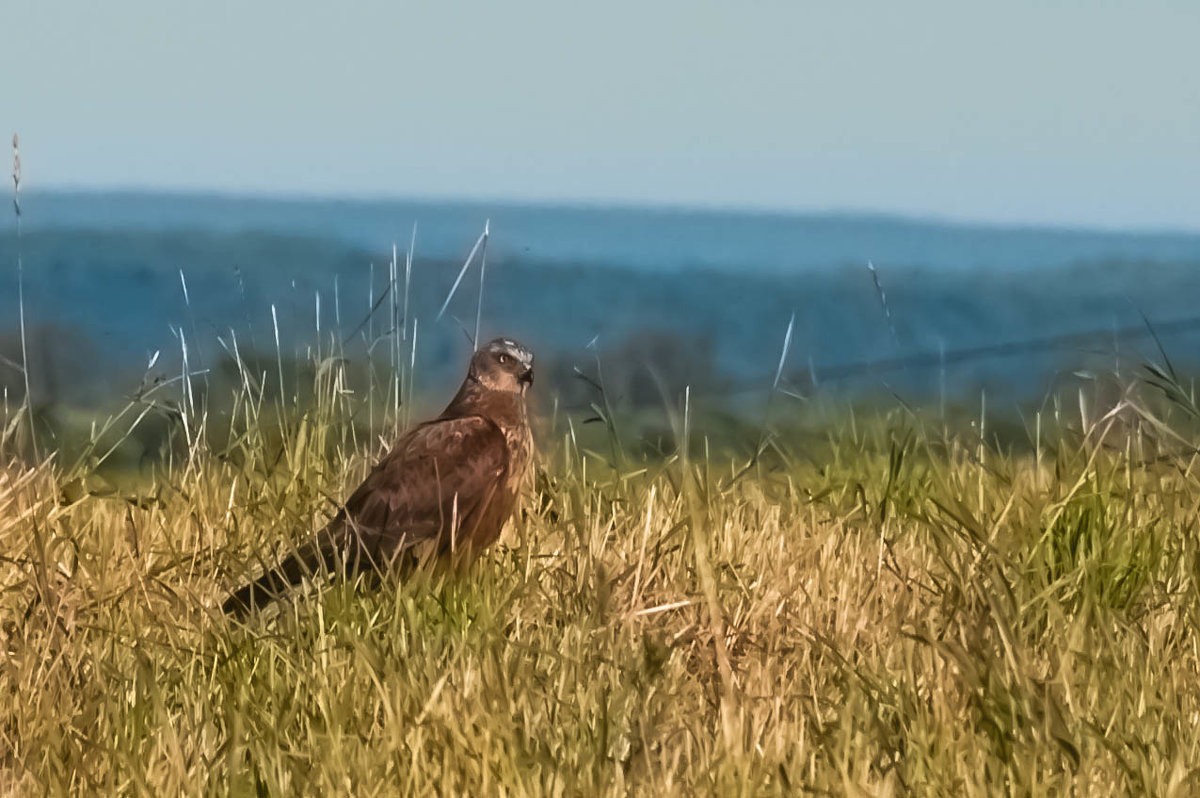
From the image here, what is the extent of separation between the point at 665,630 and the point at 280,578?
0.94 m

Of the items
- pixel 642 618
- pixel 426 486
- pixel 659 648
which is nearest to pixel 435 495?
pixel 426 486

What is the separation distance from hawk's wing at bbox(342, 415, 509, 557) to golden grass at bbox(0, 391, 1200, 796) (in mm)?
155

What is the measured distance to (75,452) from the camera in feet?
17.2

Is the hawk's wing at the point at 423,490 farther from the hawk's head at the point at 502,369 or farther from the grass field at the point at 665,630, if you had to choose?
the hawk's head at the point at 502,369

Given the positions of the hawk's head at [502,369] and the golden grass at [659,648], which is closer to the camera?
the golden grass at [659,648]

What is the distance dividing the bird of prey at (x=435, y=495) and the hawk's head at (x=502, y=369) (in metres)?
0.15

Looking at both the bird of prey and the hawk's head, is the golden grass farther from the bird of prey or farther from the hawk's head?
the hawk's head

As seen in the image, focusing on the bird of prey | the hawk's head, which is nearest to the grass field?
the bird of prey

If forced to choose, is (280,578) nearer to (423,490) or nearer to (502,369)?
(423,490)

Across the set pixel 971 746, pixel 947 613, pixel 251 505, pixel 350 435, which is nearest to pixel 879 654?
pixel 947 613

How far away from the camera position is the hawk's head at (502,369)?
17.1ft

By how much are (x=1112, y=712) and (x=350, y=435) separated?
2943mm

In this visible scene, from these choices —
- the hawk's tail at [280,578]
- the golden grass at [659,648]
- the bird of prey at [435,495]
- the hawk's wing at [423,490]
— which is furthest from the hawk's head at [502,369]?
the hawk's tail at [280,578]

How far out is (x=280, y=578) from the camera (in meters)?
4.01
